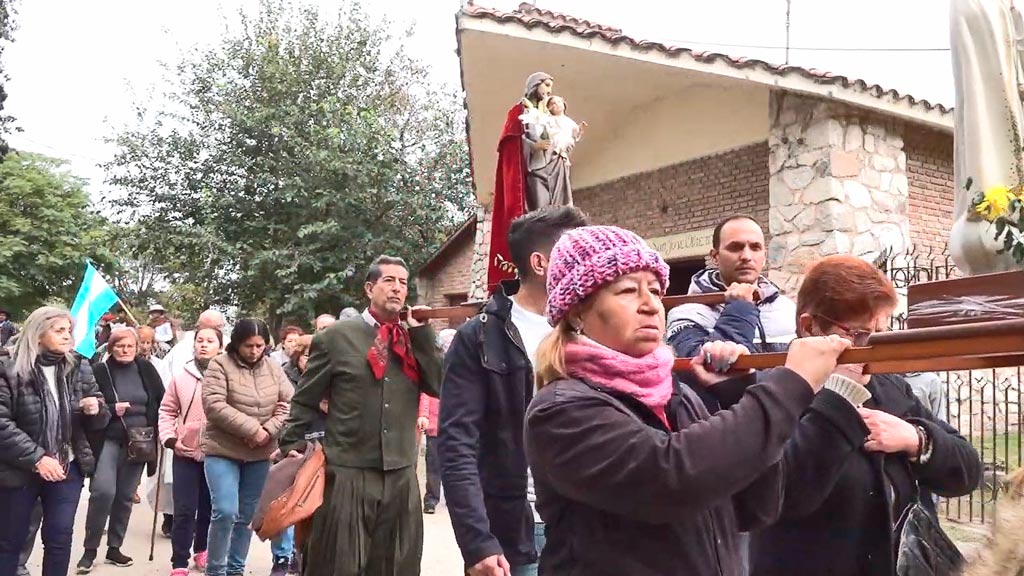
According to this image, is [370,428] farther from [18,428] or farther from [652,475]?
Answer: [652,475]

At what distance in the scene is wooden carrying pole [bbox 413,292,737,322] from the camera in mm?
3100

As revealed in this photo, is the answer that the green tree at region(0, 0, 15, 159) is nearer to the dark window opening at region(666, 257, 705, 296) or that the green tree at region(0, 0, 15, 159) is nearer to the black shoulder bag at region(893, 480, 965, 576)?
the dark window opening at region(666, 257, 705, 296)

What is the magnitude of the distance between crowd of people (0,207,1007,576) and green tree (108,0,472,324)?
10.3 m

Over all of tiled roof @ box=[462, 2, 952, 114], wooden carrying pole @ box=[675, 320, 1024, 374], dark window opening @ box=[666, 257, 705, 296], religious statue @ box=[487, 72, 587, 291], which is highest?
tiled roof @ box=[462, 2, 952, 114]

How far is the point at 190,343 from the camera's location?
27.3 feet

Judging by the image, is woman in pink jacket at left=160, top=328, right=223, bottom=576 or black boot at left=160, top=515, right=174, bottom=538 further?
black boot at left=160, top=515, right=174, bottom=538

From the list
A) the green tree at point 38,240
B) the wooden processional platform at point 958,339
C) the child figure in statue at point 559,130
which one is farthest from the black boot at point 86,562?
the green tree at point 38,240

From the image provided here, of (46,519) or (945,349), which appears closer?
(945,349)

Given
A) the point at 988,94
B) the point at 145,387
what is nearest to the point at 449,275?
the point at 145,387

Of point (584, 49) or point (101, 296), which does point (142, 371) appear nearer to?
point (101, 296)

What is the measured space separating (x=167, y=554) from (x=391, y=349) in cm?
410

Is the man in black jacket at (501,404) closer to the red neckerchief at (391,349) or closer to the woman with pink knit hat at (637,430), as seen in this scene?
the woman with pink knit hat at (637,430)

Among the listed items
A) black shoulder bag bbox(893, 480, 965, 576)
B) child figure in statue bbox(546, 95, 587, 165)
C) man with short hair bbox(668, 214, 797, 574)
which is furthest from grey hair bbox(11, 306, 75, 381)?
black shoulder bag bbox(893, 480, 965, 576)

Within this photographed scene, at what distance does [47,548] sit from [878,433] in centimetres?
514
